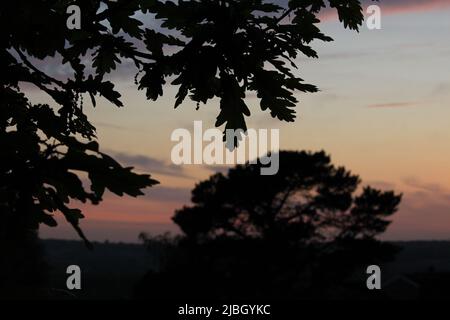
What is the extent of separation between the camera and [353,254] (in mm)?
49250

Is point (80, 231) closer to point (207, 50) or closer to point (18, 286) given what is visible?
point (18, 286)

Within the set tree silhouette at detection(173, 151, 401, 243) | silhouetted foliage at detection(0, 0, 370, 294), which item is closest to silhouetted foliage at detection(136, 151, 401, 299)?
tree silhouette at detection(173, 151, 401, 243)

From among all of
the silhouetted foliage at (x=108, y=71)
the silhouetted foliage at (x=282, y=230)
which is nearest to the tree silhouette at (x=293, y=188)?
the silhouetted foliage at (x=282, y=230)

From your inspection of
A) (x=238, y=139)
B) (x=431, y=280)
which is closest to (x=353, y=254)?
(x=431, y=280)

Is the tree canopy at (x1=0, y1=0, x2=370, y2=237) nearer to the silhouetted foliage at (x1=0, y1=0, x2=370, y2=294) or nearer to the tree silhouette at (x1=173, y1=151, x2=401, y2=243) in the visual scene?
the silhouetted foliage at (x1=0, y1=0, x2=370, y2=294)

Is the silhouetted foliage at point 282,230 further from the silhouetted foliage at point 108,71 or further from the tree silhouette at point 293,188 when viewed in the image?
the silhouetted foliage at point 108,71

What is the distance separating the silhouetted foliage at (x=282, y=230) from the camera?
4869cm

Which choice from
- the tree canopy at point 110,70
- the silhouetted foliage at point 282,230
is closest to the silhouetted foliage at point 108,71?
the tree canopy at point 110,70

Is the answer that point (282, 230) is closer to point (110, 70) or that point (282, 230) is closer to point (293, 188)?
point (293, 188)

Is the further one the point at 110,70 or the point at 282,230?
the point at 282,230

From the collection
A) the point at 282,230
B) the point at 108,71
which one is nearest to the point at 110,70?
the point at 108,71

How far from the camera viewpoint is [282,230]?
164ft

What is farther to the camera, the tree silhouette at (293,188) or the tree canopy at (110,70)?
the tree silhouette at (293,188)
